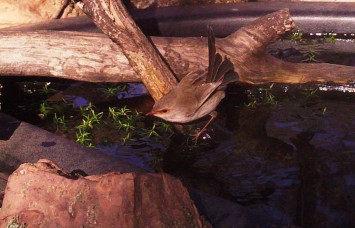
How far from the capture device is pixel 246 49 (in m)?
5.60

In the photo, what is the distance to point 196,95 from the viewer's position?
4.62 m

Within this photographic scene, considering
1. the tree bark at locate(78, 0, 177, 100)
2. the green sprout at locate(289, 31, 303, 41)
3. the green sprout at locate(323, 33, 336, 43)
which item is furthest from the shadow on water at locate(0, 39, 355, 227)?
the green sprout at locate(289, 31, 303, 41)

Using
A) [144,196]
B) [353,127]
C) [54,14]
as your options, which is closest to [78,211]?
[144,196]

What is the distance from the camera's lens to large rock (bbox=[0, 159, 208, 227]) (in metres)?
2.67

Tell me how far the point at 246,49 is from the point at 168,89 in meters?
1.10

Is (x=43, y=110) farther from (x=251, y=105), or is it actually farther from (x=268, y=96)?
(x=268, y=96)

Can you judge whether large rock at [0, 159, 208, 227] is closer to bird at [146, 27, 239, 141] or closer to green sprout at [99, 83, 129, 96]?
bird at [146, 27, 239, 141]

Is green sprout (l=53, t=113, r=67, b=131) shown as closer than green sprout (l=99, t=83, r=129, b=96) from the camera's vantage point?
Yes

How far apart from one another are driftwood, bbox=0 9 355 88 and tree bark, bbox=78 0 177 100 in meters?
0.58

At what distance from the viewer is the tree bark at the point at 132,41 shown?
4.89 m

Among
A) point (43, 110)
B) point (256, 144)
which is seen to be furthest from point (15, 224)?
point (43, 110)

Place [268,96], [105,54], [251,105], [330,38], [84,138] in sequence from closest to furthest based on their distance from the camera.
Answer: [84,138], [105,54], [251,105], [268,96], [330,38]

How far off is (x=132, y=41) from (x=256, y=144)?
1.56m

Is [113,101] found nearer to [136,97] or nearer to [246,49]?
[136,97]
